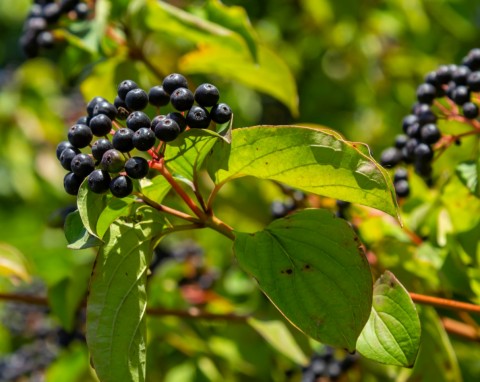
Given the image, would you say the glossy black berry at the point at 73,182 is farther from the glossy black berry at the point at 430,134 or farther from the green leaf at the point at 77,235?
the glossy black berry at the point at 430,134

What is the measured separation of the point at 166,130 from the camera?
3.97 feet

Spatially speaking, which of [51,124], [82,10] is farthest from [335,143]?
[51,124]

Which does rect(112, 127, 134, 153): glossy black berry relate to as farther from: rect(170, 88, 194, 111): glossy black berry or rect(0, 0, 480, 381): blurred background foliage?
rect(0, 0, 480, 381): blurred background foliage

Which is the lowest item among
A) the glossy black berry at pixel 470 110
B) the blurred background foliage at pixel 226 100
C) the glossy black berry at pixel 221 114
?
the blurred background foliage at pixel 226 100

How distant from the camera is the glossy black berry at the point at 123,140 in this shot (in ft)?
4.05

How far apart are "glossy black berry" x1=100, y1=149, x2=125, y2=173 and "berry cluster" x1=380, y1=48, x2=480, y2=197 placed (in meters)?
0.75

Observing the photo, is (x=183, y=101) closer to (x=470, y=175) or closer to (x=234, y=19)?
(x=470, y=175)

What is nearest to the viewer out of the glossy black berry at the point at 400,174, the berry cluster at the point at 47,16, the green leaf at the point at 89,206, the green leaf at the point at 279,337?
the green leaf at the point at 89,206

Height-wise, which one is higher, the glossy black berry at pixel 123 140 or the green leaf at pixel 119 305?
the glossy black berry at pixel 123 140

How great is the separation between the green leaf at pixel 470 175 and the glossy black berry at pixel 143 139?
74 cm

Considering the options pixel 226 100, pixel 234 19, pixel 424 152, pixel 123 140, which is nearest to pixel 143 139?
pixel 123 140

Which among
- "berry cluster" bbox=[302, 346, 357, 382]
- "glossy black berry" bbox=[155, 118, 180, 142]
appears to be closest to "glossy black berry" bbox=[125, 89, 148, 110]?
"glossy black berry" bbox=[155, 118, 180, 142]

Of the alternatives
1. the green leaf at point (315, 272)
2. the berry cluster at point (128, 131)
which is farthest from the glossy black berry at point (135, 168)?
the green leaf at point (315, 272)

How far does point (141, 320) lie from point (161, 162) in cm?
29
